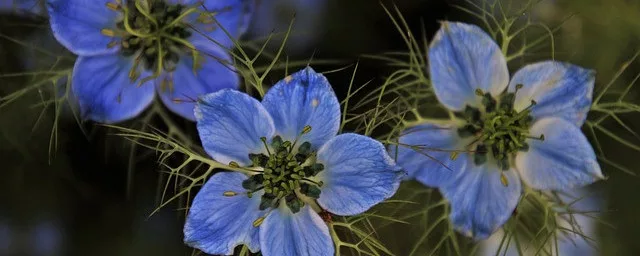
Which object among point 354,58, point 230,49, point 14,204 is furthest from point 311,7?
point 14,204


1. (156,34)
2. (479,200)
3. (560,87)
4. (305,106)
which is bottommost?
(479,200)

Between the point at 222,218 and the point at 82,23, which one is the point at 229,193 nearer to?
the point at 222,218

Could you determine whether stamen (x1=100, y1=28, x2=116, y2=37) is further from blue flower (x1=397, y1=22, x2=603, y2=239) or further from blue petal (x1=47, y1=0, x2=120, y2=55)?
blue flower (x1=397, y1=22, x2=603, y2=239)

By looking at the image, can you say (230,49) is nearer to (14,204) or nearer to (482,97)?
(482,97)

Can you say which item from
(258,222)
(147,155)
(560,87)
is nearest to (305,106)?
(258,222)

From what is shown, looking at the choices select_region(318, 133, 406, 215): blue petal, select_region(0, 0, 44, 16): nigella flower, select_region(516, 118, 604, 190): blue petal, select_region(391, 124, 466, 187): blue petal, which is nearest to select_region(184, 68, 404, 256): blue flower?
select_region(318, 133, 406, 215): blue petal
